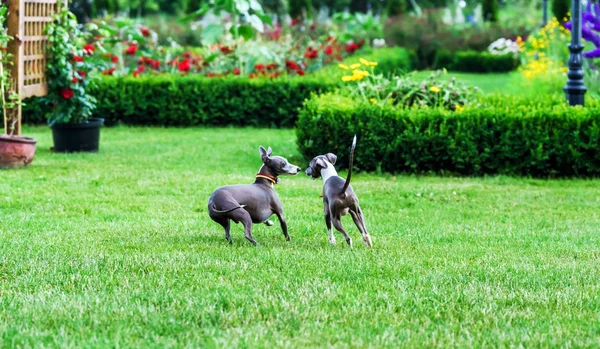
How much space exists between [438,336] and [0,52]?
7.36 m

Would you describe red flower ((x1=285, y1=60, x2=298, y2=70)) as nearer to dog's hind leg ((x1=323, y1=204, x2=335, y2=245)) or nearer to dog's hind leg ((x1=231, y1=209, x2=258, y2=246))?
dog's hind leg ((x1=323, y1=204, x2=335, y2=245))

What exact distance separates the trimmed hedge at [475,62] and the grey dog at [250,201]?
23944mm

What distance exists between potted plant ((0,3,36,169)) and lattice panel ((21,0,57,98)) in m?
0.26

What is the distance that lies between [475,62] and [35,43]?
20786 mm

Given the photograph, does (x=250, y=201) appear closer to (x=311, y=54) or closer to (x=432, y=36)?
(x=311, y=54)

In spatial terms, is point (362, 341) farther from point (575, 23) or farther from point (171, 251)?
point (575, 23)

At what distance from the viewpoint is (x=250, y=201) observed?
18.8 feet

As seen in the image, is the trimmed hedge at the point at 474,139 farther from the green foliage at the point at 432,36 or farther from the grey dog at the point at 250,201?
the green foliage at the point at 432,36

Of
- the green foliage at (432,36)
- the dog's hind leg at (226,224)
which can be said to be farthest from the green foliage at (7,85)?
the green foliage at (432,36)

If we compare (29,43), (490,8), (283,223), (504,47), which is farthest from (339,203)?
(490,8)

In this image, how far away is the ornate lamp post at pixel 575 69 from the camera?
10680 mm

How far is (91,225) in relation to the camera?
6633 mm

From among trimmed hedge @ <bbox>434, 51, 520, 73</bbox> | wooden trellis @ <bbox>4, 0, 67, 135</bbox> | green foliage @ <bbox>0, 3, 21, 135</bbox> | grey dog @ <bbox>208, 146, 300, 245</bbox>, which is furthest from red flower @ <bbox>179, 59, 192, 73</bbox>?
trimmed hedge @ <bbox>434, 51, 520, 73</bbox>

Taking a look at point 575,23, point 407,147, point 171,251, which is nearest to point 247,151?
point 407,147
